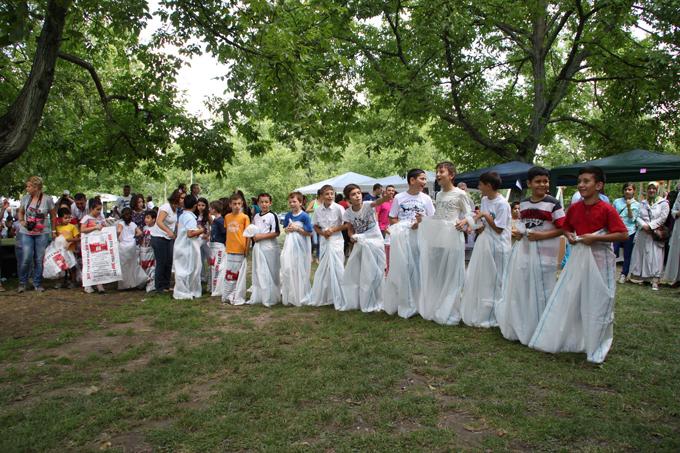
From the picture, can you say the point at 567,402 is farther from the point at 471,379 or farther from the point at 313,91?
the point at 313,91

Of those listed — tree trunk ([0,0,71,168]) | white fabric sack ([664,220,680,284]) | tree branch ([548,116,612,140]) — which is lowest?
white fabric sack ([664,220,680,284])

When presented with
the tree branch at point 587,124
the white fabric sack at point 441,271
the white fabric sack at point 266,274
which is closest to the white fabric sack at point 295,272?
the white fabric sack at point 266,274

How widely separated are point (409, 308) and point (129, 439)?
4506mm

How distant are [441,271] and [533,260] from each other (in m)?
1.47

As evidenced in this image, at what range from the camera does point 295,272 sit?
8758 mm

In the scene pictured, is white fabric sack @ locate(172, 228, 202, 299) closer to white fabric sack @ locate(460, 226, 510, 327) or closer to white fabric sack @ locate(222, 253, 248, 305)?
white fabric sack @ locate(222, 253, 248, 305)

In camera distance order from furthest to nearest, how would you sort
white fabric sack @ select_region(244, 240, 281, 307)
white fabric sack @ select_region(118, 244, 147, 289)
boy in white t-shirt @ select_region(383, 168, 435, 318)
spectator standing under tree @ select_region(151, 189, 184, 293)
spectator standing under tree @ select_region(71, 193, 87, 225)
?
A: spectator standing under tree @ select_region(71, 193, 87, 225)
white fabric sack @ select_region(118, 244, 147, 289)
spectator standing under tree @ select_region(151, 189, 184, 293)
white fabric sack @ select_region(244, 240, 281, 307)
boy in white t-shirt @ select_region(383, 168, 435, 318)

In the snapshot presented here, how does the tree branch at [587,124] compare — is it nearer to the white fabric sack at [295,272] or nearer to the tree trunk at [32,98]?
the white fabric sack at [295,272]

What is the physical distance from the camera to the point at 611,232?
5133 mm

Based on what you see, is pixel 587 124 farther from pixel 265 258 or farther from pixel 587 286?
pixel 587 286

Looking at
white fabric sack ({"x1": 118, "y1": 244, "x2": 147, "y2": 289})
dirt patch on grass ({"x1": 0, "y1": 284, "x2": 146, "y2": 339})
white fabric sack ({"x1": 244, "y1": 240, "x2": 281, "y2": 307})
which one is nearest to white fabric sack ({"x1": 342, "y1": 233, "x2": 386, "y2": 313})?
white fabric sack ({"x1": 244, "y1": 240, "x2": 281, "y2": 307})

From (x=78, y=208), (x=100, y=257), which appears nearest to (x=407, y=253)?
(x=100, y=257)

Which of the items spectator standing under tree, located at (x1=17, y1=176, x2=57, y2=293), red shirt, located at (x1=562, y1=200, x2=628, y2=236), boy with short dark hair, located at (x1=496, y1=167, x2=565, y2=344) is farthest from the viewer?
spectator standing under tree, located at (x1=17, y1=176, x2=57, y2=293)

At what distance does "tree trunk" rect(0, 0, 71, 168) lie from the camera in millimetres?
6281
